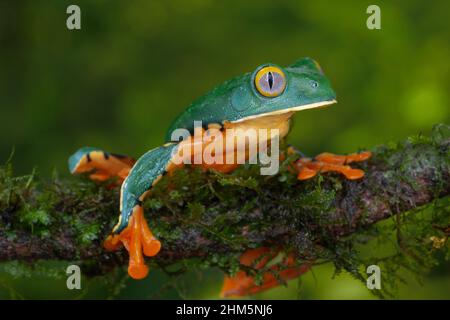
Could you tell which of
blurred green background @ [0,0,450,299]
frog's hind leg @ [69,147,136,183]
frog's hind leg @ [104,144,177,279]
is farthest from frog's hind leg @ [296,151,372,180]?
blurred green background @ [0,0,450,299]

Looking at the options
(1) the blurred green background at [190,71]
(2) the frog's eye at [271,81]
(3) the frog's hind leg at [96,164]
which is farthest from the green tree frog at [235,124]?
(1) the blurred green background at [190,71]

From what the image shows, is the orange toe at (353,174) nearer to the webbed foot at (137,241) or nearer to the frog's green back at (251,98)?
the frog's green back at (251,98)

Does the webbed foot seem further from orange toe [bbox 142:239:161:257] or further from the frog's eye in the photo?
the frog's eye

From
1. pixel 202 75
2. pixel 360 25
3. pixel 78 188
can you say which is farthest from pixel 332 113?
pixel 78 188

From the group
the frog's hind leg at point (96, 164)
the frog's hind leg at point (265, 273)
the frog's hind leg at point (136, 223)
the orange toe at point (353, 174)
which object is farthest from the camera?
the frog's hind leg at point (96, 164)

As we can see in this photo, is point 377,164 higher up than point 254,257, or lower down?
higher up

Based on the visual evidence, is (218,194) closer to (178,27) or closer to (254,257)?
(254,257)

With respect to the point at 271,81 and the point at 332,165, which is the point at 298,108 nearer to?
the point at 271,81
